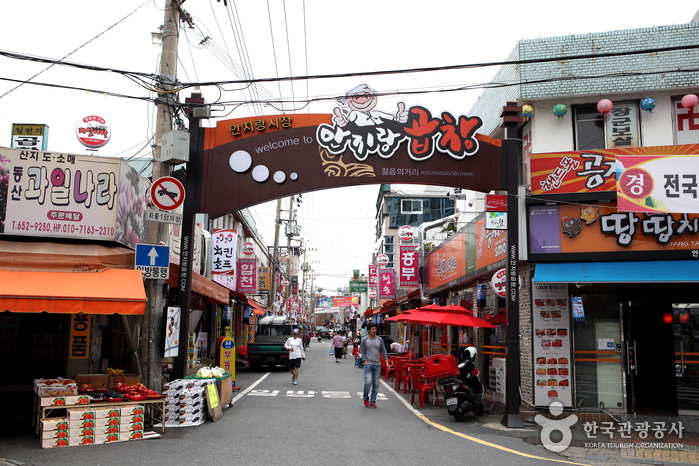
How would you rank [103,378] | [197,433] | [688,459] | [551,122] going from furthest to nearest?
[551,122]
[103,378]
[197,433]
[688,459]

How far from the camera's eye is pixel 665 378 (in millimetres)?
12516

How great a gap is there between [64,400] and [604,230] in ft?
37.1

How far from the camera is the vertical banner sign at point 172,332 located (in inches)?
429

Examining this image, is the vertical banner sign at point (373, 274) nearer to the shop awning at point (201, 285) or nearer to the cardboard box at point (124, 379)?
the shop awning at point (201, 285)

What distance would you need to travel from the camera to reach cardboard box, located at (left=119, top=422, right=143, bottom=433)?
9039 millimetres

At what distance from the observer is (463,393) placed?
38.2 ft

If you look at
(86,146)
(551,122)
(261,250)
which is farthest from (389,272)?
(86,146)

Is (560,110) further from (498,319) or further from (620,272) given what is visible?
(498,319)

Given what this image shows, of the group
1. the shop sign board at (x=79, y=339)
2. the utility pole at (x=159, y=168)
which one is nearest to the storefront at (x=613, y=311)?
the utility pole at (x=159, y=168)

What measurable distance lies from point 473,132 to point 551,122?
2468 mm

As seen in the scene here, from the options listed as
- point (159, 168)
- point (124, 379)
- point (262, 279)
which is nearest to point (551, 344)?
point (124, 379)

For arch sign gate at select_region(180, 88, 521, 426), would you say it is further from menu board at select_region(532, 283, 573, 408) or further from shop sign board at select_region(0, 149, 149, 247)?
menu board at select_region(532, 283, 573, 408)

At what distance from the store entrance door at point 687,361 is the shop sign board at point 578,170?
3.38 m

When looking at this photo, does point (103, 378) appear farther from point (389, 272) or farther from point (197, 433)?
point (389, 272)
